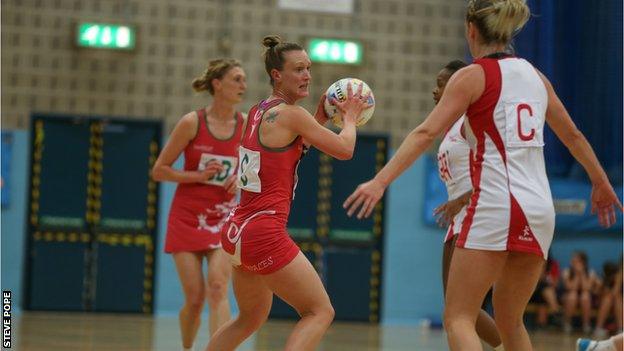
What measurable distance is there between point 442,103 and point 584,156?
82 centimetres

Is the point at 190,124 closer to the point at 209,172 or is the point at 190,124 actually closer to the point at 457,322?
the point at 209,172

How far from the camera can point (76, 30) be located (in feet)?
46.2

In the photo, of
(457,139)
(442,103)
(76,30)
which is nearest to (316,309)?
(442,103)

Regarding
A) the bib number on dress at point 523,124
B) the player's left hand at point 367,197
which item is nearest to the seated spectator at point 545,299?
the bib number on dress at point 523,124

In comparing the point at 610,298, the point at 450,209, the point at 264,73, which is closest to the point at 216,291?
the point at 450,209

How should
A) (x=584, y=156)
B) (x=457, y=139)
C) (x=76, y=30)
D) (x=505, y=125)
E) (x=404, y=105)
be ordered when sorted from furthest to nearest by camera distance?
1. (x=404, y=105)
2. (x=76, y=30)
3. (x=457, y=139)
4. (x=584, y=156)
5. (x=505, y=125)

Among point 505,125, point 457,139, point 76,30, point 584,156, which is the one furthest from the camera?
point 76,30

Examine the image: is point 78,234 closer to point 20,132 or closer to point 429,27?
point 20,132

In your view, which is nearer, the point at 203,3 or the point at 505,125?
the point at 505,125

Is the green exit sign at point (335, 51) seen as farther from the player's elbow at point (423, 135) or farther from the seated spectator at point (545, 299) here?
the player's elbow at point (423, 135)

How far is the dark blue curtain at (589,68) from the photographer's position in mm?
14953

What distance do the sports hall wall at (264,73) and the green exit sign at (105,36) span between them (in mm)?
151

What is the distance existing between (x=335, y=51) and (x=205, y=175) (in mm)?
7501

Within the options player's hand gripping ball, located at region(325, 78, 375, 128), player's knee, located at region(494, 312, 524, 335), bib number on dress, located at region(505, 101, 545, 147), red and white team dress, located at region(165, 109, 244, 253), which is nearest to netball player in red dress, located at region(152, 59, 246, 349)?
red and white team dress, located at region(165, 109, 244, 253)
